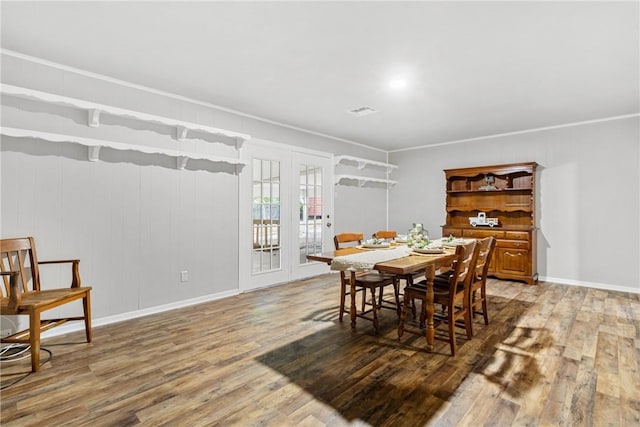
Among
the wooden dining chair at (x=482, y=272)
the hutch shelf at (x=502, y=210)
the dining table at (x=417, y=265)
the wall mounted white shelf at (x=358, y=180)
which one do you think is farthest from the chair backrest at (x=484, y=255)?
the wall mounted white shelf at (x=358, y=180)

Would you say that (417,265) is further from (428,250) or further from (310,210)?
(310,210)

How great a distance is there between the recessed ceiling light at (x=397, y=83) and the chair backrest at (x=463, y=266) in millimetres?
1742

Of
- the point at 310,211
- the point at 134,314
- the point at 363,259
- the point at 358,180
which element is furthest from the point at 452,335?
the point at 358,180

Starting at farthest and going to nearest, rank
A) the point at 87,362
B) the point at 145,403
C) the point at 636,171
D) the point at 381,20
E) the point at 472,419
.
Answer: the point at 636,171
the point at 87,362
the point at 381,20
the point at 145,403
the point at 472,419

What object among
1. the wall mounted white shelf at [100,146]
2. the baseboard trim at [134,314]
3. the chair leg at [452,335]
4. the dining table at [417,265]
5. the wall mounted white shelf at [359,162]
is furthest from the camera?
the wall mounted white shelf at [359,162]

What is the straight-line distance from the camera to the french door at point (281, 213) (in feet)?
14.7

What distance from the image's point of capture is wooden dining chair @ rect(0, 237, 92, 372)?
7.47 ft

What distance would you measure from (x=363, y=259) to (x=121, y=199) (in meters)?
2.51

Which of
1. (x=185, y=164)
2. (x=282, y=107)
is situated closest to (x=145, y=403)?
(x=185, y=164)

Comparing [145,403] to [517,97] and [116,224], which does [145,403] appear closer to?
[116,224]

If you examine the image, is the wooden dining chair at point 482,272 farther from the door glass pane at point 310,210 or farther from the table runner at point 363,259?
the door glass pane at point 310,210

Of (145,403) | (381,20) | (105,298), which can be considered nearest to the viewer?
(145,403)

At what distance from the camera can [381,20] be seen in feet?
7.53

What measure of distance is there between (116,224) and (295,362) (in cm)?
226
